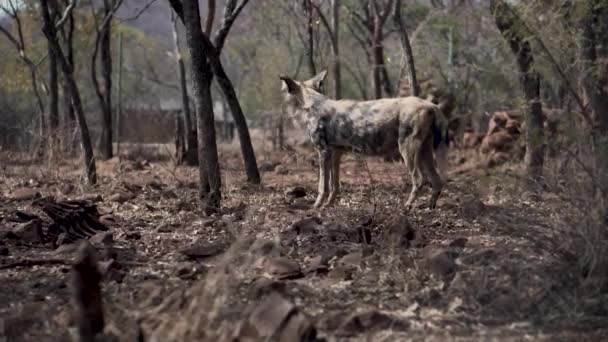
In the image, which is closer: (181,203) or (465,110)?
(181,203)

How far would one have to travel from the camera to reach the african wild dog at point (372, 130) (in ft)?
31.1

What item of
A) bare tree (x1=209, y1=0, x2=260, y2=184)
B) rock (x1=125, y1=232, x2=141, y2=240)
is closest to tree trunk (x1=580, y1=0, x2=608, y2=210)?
rock (x1=125, y1=232, x2=141, y2=240)

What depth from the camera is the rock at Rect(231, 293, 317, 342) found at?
416 centimetres

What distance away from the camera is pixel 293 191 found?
35.8 feet

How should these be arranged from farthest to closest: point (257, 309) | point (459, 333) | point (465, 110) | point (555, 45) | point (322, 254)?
point (465, 110)
point (555, 45)
point (322, 254)
point (459, 333)
point (257, 309)

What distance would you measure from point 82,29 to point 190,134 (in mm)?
10437

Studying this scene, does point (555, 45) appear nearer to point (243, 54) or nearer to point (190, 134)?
point (190, 134)

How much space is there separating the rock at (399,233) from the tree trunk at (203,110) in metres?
2.81

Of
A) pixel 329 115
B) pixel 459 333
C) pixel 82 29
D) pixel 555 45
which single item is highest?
pixel 82 29

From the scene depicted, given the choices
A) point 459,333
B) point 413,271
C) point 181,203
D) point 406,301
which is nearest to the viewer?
point 459,333

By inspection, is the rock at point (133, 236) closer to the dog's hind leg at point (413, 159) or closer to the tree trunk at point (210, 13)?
the dog's hind leg at point (413, 159)

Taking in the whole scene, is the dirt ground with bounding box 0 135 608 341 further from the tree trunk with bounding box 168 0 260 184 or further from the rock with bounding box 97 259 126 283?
the tree trunk with bounding box 168 0 260 184

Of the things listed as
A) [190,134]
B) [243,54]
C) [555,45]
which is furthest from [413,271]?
[243,54]

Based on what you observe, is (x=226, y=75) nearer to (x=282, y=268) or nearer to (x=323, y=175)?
(x=323, y=175)
